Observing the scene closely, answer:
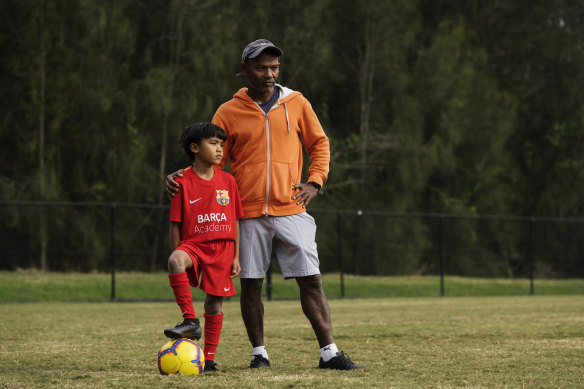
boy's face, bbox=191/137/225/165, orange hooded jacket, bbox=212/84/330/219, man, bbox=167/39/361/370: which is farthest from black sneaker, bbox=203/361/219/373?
boy's face, bbox=191/137/225/165

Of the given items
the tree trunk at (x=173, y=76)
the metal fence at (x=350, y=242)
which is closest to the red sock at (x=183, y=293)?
the metal fence at (x=350, y=242)

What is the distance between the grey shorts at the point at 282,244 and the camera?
5527mm

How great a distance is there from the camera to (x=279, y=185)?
556 centimetres

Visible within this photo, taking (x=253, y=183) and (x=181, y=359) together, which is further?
(x=253, y=183)

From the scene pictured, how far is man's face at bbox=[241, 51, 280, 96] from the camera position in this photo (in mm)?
5543

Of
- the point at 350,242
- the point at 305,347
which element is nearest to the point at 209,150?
the point at 305,347

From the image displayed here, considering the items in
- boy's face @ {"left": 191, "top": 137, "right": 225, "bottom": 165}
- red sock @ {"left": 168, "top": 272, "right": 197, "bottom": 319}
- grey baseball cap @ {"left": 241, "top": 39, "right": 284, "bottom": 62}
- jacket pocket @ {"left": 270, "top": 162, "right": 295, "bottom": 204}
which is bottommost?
red sock @ {"left": 168, "top": 272, "right": 197, "bottom": 319}

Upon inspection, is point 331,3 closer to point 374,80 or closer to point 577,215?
point 374,80

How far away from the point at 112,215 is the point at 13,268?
214 centimetres

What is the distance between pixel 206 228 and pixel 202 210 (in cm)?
11

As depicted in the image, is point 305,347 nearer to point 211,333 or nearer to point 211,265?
point 211,333

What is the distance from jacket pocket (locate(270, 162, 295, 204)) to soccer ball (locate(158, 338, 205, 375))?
1.03 m

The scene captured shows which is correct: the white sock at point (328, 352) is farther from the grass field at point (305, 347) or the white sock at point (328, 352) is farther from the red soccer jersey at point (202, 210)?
the red soccer jersey at point (202, 210)

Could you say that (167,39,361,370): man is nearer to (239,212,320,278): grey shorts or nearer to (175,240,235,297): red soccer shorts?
(239,212,320,278): grey shorts
